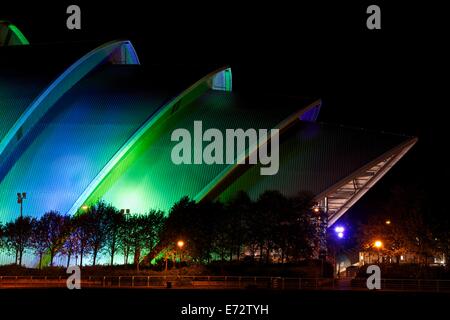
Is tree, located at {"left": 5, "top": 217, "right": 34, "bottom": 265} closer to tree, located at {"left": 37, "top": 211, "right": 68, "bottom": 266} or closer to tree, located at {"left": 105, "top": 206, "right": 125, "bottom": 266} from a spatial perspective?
tree, located at {"left": 37, "top": 211, "right": 68, "bottom": 266}

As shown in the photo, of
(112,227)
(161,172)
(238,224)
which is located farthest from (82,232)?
(238,224)

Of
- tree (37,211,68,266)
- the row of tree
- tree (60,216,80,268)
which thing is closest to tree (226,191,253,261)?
the row of tree

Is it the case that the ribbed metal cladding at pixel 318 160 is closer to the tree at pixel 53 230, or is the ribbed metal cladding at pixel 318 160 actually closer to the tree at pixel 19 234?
the tree at pixel 53 230

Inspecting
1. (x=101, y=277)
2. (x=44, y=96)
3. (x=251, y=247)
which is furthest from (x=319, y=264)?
(x=44, y=96)

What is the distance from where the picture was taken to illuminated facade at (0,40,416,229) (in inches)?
2062

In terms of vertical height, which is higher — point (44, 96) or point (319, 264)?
point (44, 96)

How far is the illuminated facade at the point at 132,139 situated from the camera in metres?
52.4

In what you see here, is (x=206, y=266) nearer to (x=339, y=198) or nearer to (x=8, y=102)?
(x=8, y=102)

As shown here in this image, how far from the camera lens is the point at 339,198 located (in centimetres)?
6844

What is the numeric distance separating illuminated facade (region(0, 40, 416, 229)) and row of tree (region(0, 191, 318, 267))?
206 centimetres

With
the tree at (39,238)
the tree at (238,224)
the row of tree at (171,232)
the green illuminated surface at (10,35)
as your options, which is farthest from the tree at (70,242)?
the green illuminated surface at (10,35)

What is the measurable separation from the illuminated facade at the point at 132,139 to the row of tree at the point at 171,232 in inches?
81.1

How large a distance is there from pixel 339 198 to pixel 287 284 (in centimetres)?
2821
